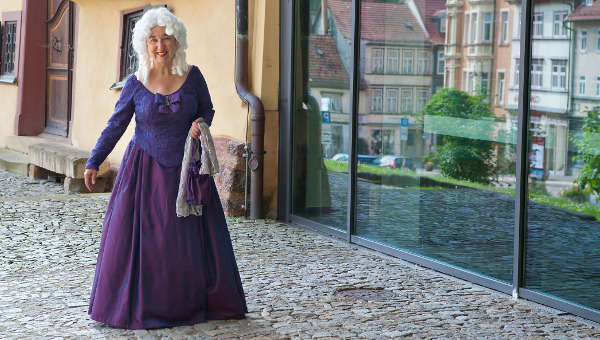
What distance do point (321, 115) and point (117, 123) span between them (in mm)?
3469

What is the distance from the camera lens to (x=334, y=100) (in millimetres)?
8000

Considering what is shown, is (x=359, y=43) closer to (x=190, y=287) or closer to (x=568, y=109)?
(x=568, y=109)

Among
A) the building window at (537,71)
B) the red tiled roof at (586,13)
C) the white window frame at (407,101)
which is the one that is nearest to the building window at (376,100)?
the white window frame at (407,101)

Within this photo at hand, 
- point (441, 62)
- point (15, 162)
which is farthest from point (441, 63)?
point (15, 162)

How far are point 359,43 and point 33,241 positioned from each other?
128 inches

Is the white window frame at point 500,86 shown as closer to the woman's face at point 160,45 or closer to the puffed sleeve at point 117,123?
the woman's face at point 160,45

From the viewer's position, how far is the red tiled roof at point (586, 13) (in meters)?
5.19

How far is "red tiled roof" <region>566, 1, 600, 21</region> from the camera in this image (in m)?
5.19

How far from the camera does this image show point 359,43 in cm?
760

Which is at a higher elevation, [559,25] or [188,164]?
[559,25]

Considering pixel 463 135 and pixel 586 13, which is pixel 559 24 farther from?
pixel 463 135

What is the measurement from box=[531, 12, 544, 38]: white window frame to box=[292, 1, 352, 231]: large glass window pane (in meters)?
1.95

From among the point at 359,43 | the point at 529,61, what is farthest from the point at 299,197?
the point at 529,61

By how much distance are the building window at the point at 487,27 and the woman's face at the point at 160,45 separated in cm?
227
